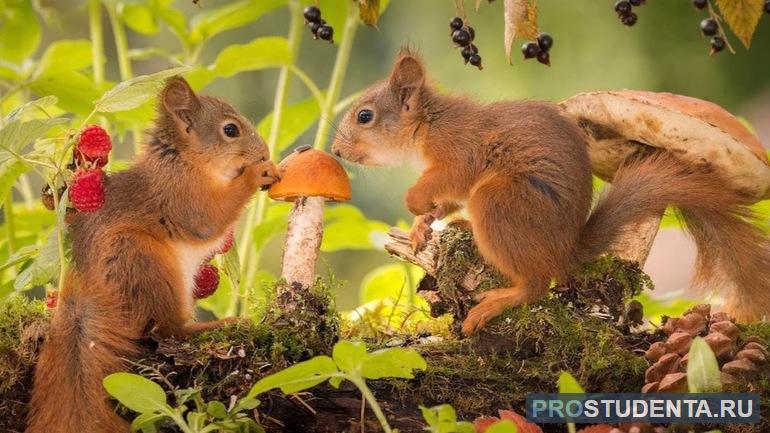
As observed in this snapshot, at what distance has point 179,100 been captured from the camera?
197cm

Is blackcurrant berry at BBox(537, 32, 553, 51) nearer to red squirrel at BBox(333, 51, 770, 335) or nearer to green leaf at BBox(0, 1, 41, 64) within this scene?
red squirrel at BBox(333, 51, 770, 335)

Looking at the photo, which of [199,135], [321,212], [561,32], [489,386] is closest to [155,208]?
[199,135]

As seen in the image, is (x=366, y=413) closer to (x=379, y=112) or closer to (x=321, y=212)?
(x=321, y=212)

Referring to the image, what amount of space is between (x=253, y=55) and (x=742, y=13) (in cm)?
122

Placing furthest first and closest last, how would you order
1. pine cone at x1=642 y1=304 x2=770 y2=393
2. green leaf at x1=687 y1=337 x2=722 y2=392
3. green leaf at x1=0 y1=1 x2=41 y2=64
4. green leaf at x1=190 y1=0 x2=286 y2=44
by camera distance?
green leaf at x1=0 y1=1 x2=41 y2=64, green leaf at x1=190 y1=0 x2=286 y2=44, pine cone at x1=642 y1=304 x2=770 y2=393, green leaf at x1=687 y1=337 x2=722 y2=392

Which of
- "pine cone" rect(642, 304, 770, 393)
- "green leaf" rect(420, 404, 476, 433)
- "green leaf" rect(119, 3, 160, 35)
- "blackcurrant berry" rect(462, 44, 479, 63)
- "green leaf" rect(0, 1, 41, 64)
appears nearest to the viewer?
"green leaf" rect(420, 404, 476, 433)

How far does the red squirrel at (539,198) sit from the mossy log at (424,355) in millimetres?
64

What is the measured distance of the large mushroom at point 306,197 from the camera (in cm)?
190

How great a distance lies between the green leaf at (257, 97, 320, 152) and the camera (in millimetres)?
2717

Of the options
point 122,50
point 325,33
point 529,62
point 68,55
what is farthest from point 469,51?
point 529,62

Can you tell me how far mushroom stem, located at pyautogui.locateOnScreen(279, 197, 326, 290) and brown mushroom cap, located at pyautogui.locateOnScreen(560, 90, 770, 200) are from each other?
0.60 m

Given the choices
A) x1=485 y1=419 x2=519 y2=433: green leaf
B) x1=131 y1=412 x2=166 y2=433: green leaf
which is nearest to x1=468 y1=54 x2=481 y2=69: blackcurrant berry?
x1=485 y1=419 x2=519 y2=433: green leaf

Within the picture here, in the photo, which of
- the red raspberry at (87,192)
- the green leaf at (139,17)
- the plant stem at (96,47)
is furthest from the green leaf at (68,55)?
the red raspberry at (87,192)

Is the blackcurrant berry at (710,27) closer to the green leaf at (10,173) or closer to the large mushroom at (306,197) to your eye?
the large mushroom at (306,197)
